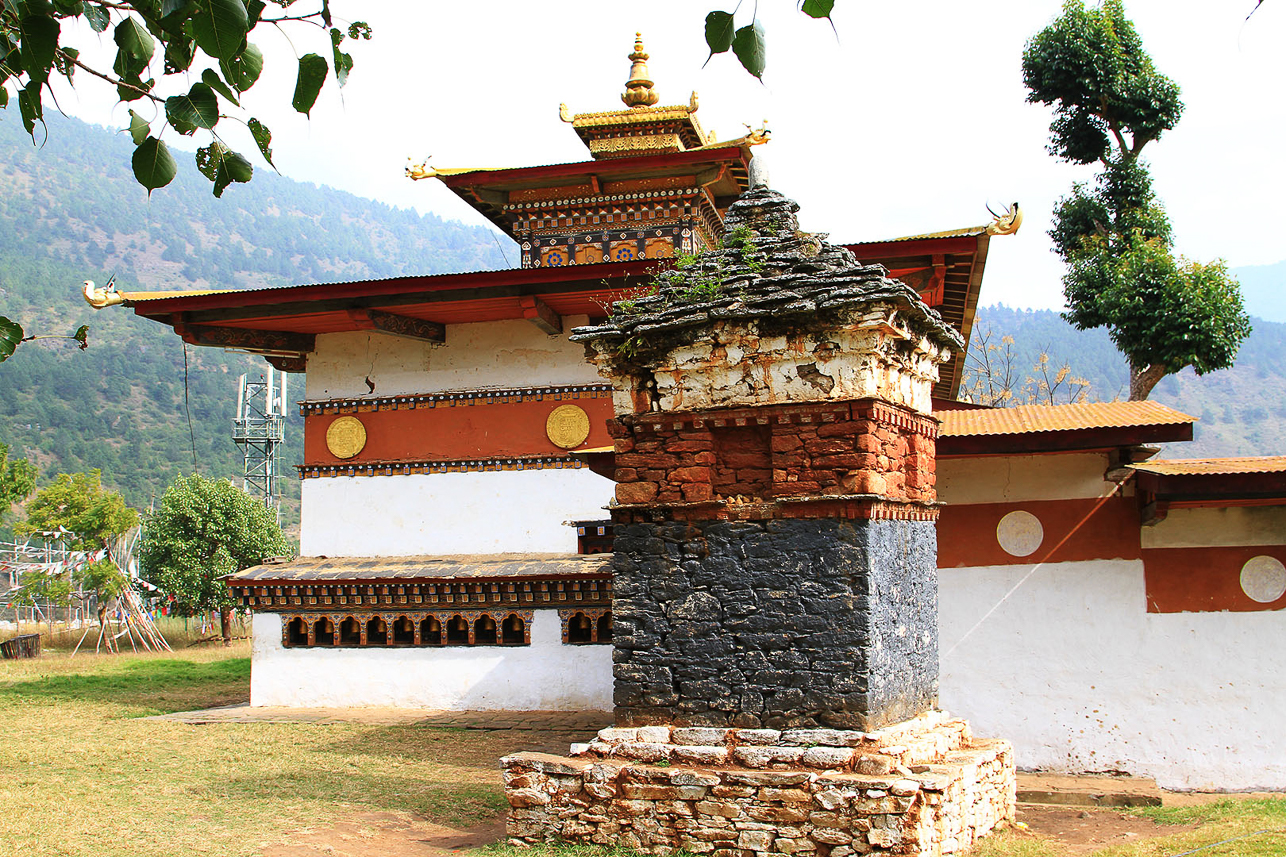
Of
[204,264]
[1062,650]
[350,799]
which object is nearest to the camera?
[350,799]

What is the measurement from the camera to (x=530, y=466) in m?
12.8

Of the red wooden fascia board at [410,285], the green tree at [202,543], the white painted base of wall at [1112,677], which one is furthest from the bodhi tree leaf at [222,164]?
the green tree at [202,543]

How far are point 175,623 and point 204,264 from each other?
346ft

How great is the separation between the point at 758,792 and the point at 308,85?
442 cm

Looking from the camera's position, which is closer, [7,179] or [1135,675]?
[1135,675]

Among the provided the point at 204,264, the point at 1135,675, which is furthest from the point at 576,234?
the point at 204,264

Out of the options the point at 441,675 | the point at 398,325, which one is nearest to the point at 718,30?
the point at 441,675

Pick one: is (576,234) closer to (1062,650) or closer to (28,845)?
(1062,650)

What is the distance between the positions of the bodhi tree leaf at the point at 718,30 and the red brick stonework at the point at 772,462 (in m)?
3.64

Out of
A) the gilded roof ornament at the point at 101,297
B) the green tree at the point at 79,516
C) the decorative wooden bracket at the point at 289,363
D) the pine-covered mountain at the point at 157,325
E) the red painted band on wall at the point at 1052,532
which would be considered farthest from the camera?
the pine-covered mountain at the point at 157,325

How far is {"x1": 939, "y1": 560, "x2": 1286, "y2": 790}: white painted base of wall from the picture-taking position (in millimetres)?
8938

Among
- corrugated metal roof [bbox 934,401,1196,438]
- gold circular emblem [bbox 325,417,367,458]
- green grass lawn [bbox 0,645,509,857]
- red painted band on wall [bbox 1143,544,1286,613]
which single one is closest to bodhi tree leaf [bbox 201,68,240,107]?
green grass lawn [bbox 0,645,509,857]

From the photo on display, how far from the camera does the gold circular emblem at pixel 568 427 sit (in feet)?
41.8

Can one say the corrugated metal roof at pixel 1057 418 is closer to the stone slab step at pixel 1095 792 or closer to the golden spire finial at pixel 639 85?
the stone slab step at pixel 1095 792
